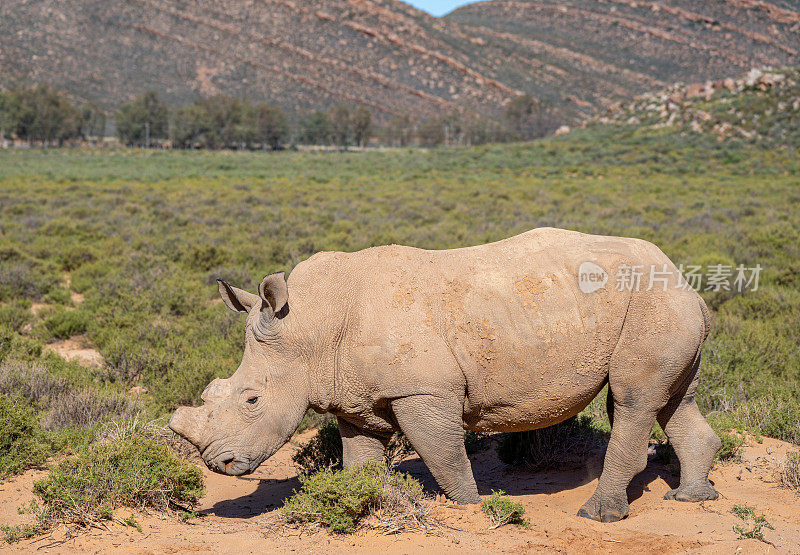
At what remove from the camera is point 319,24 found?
128 m

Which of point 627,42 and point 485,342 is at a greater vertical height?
point 627,42

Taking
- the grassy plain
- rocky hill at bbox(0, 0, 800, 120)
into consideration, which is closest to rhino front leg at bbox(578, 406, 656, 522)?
the grassy plain

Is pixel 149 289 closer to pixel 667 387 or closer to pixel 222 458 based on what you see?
pixel 222 458

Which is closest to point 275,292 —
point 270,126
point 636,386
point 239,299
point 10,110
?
point 239,299

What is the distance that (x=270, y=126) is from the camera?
93.3m

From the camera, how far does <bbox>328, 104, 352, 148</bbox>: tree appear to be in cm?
9588

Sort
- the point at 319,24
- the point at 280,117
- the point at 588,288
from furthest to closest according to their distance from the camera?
the point at 319,24
the point at 280,117
the point at 588,288

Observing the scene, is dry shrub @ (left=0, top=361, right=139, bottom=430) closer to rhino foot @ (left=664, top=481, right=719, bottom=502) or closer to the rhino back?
the rhino back

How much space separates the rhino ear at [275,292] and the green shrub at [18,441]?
263 centimetres

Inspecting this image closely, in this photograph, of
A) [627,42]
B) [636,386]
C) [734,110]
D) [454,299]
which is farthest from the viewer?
[627,42]

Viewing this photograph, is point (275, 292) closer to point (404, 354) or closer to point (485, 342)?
point (404, 354)

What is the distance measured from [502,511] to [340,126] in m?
95.7

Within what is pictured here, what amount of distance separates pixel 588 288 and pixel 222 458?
2709mm

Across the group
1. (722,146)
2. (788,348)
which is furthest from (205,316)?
(722,146)
